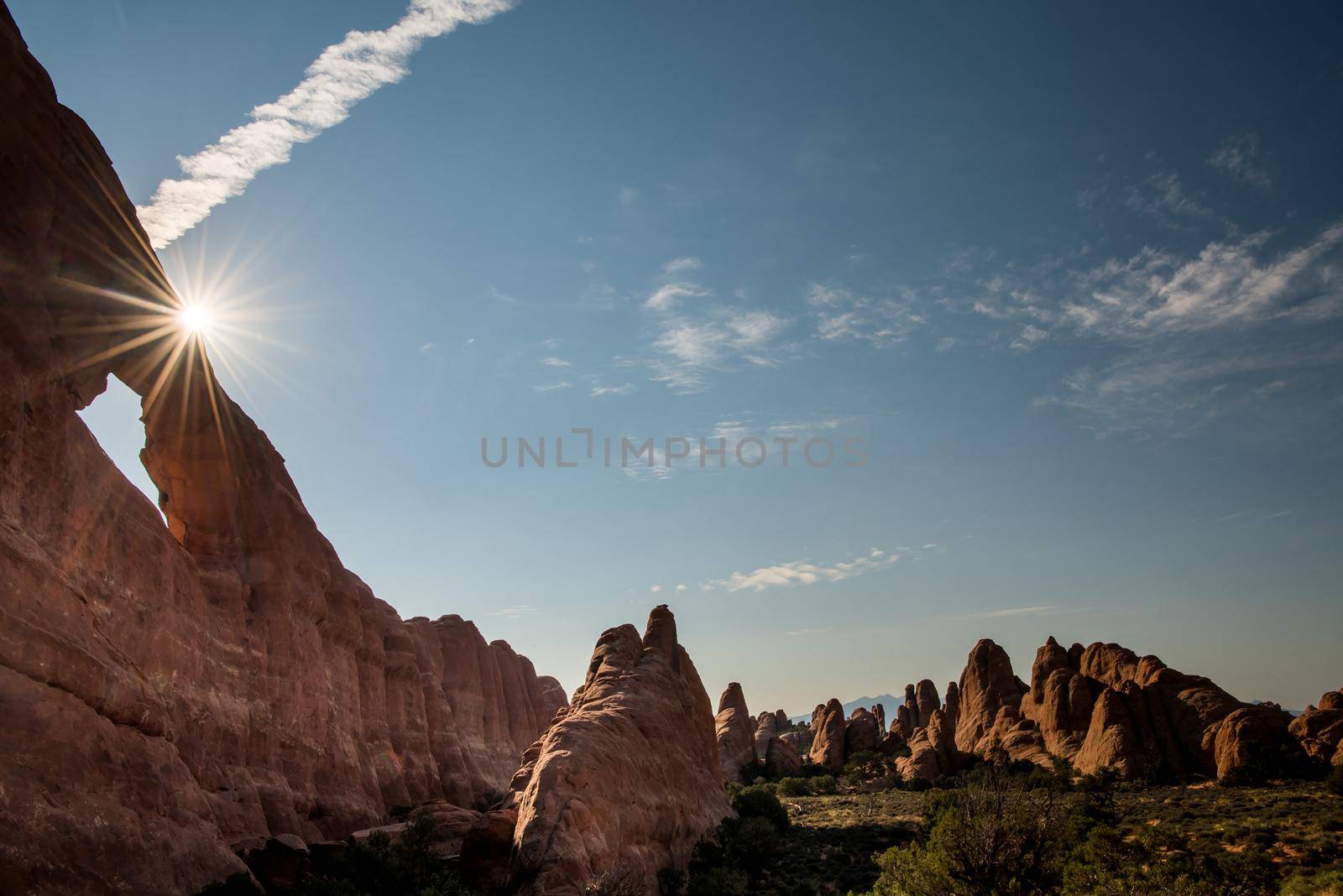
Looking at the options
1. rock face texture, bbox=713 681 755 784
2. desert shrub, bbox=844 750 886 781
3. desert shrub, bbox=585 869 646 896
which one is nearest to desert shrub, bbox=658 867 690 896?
desert shrub, bbox=585 869 646 896

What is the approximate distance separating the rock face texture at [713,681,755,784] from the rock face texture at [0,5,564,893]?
43512 mm

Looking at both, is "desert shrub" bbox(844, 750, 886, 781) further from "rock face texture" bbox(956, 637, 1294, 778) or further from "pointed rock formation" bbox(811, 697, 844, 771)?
"rock face texture" bbox(956, 637, 1294, 778)

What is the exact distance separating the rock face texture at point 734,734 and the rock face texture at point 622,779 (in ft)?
119

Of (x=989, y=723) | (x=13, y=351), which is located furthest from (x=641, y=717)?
(x=989, y=723)

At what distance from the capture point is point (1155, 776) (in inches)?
1836

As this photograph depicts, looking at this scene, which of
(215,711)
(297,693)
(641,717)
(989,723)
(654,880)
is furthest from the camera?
(989,723)

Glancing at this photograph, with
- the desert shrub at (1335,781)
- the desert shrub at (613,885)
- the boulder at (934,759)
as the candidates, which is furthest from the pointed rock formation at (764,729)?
the desert shrub at (613,885)

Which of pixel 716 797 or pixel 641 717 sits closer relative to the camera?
pixel 641 717

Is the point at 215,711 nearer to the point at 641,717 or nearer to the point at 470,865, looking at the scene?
the point at 470,865

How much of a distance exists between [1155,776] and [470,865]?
44.9 metres

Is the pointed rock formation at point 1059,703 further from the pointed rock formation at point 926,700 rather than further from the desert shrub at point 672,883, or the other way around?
the pointed rock formation at point 926,700

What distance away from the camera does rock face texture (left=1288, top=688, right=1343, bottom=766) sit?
1699 inches

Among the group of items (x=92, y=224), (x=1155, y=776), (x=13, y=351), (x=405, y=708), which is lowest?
(x=1155, y=776)

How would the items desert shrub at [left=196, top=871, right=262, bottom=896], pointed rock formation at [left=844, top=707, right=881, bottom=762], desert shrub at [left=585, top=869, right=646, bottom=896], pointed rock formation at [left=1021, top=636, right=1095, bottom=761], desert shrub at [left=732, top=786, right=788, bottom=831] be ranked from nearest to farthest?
desert shrub at [left=196, top=871, right=262, bottom=896] < desert shrub at [left=585, top=869, right=646, bottom=896] < desert shrub at [left=732, top=786, right=788, bottom=831] < pointed rock formation at [left=1021, top=636, right=1095, bottom=761] < pointed rock formation at [left=844, top=707, right=881, bottom=762]
